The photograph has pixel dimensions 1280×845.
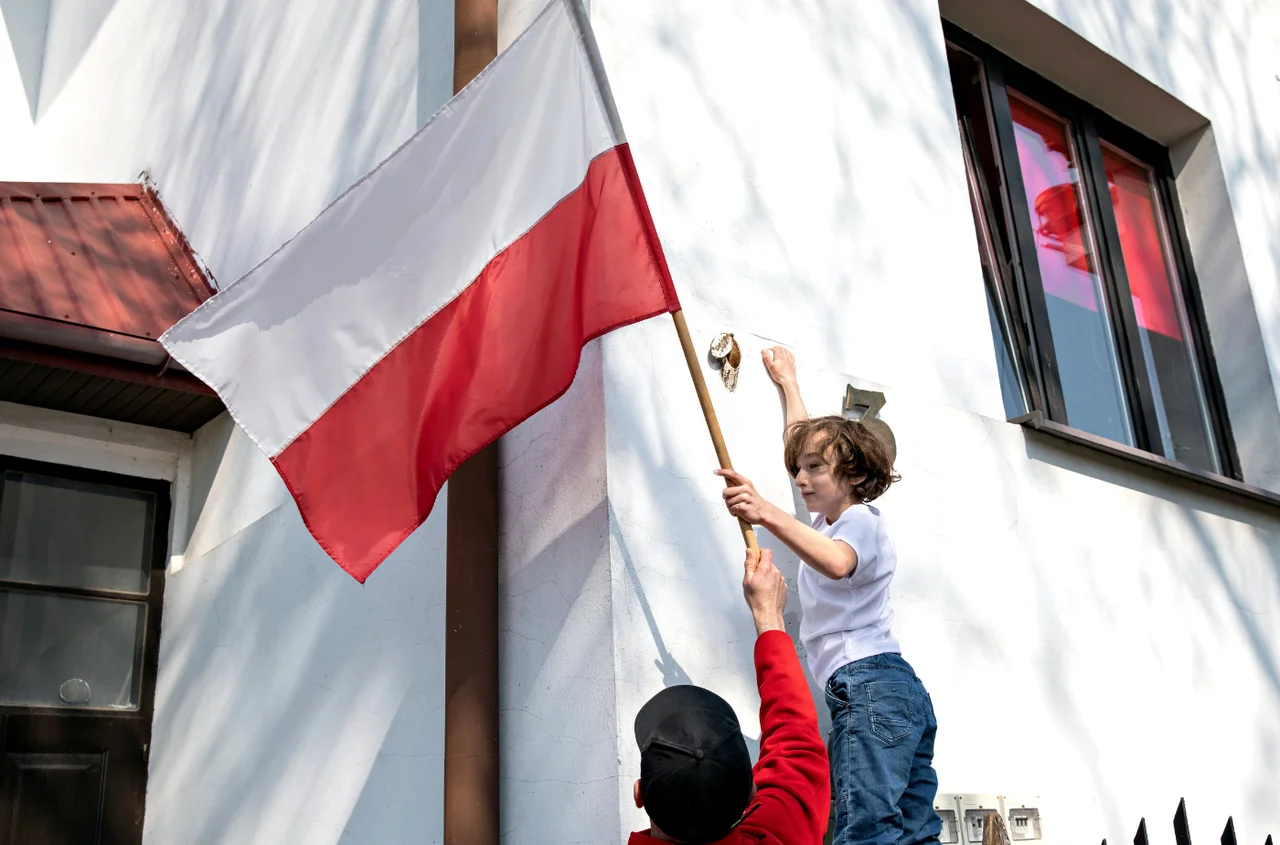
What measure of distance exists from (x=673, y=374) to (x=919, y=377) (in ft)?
3.25

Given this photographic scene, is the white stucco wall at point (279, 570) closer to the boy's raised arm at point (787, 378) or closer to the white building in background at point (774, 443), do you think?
the white building in background at point (774, 443)

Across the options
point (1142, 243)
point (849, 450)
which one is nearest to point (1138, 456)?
point (1142, 243)

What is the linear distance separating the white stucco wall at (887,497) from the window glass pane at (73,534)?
224 centimetres

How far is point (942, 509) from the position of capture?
A: 3.52 m

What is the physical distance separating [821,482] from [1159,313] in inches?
124

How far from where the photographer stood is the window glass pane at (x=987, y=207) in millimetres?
4500

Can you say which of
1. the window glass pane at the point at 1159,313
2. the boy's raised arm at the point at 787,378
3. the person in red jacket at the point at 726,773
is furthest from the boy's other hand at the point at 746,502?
the window glass pane at the point at 1159,313

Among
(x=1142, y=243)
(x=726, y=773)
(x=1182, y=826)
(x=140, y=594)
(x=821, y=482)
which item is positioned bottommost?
(x=1182, y=826)

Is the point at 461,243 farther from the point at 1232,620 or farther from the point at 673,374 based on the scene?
the point at 1232,620

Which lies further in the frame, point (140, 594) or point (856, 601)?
point (140, 594)

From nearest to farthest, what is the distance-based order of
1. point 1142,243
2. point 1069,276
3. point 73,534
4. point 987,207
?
point 73,534, point 987,207, point 1069,276, point 1142,243

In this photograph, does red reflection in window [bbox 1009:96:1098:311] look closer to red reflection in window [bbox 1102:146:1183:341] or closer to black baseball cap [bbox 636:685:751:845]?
red reflection in window [bbox 1102:146:1183:341]

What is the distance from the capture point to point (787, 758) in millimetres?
2273

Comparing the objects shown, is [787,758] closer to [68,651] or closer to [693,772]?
[693,772]
